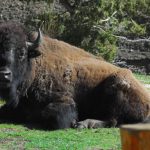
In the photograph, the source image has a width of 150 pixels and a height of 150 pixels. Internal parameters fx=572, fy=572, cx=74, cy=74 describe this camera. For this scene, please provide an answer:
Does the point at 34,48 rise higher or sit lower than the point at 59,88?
higher

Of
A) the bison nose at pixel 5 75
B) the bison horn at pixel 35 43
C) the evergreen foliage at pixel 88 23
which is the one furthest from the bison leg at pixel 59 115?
the evergreen foliage at pixel 88 23

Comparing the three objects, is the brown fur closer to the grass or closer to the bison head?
the bison head

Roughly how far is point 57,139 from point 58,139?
0.02m

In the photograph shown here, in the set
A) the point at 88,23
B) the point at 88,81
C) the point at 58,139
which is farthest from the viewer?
the point at 88,23

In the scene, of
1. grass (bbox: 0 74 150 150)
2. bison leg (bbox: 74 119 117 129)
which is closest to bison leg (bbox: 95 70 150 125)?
bison leg (bbox: 74 119 117 129)

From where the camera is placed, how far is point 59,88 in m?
10.1

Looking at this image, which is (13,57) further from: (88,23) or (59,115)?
(88,23)

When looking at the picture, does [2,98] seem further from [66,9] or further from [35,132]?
[66,9]

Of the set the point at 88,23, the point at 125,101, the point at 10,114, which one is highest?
the point at 88,23

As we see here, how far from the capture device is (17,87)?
32.6 ft

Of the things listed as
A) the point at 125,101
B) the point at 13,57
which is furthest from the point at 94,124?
the point at 13,57

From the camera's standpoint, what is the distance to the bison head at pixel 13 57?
938cm

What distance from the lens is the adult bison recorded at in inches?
382

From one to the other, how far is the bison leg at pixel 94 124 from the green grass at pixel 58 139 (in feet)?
0.75
